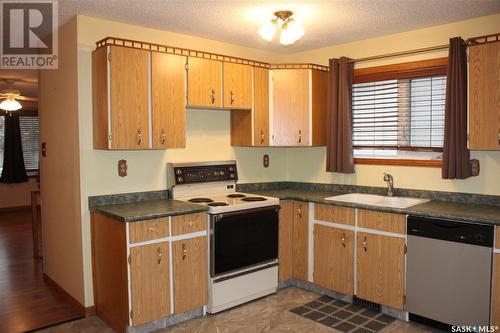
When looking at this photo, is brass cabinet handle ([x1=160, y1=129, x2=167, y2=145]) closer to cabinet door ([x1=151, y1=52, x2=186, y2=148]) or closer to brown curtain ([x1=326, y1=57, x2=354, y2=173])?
cabinet door ([x1=151, y1=52, x2=186, y2=148])

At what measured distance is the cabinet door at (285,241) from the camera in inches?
158

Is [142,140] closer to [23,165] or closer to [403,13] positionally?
[403,13]

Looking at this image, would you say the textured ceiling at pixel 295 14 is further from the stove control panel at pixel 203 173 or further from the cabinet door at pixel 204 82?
the stove control panel at pixel 203 173

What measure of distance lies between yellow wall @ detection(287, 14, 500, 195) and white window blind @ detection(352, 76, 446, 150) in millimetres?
224

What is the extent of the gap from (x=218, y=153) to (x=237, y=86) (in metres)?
0.72

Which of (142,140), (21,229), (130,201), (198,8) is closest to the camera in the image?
(198,8)

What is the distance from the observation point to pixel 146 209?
10.6 feet

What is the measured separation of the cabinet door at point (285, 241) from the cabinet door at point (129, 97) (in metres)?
1.48

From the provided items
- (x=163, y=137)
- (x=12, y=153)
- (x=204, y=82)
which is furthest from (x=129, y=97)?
(x=12, y=153)

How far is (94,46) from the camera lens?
134 inches

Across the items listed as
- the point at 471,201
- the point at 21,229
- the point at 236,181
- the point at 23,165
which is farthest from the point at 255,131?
the point at 23,165

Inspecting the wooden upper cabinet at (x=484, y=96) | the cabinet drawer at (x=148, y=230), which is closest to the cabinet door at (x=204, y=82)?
the cabinet drawer at (x=148, y=230)

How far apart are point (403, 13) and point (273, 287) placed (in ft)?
8.51

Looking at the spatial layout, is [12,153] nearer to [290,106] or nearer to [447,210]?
[290,106]
